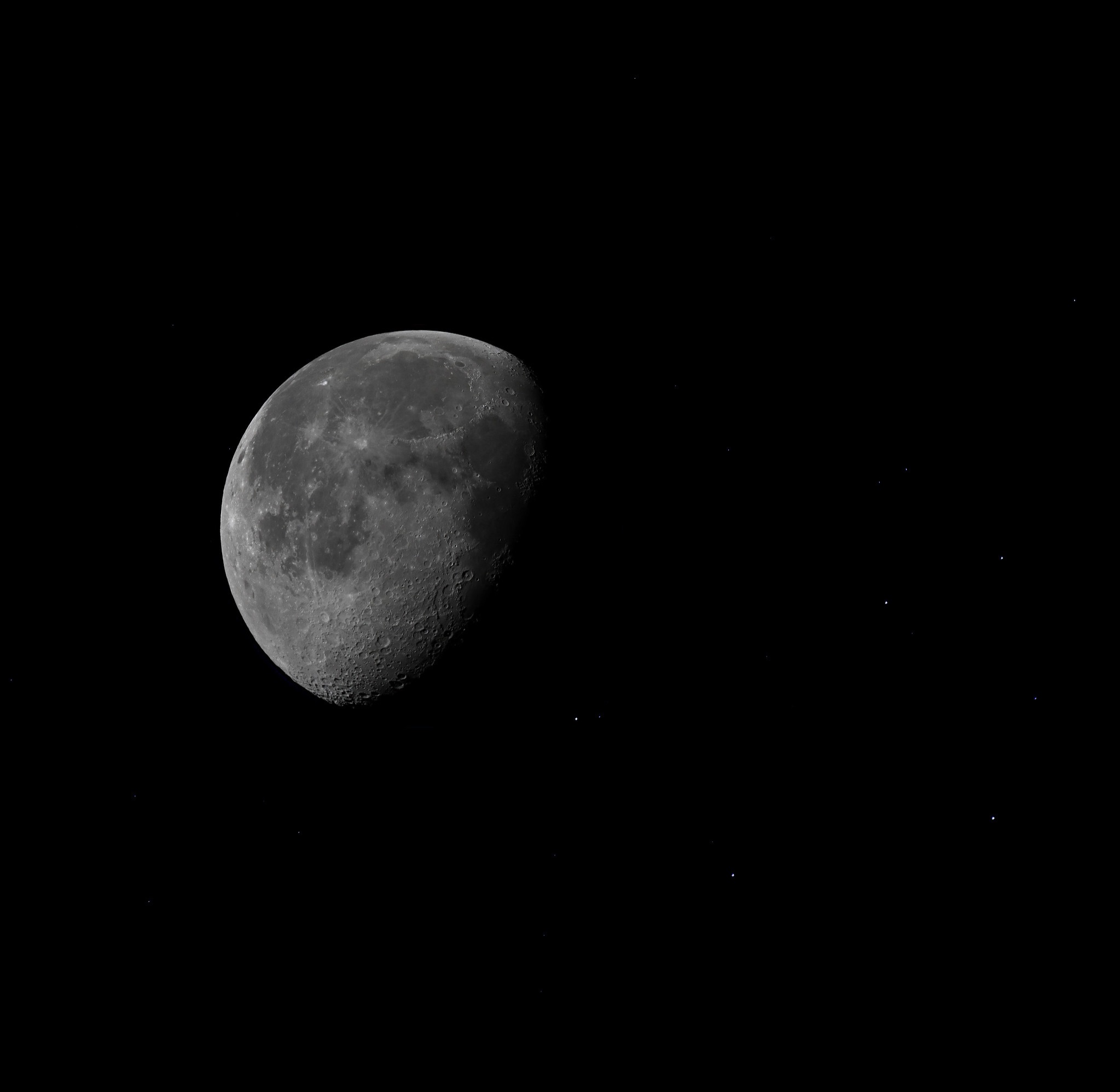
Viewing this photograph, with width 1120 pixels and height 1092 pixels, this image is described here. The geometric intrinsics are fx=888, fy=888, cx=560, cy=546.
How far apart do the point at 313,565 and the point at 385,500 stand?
48 centimetres

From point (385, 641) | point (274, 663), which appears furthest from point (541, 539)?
point (274, 663)

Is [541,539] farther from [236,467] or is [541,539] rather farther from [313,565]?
[236,467]

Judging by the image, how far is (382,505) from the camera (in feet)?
13.1

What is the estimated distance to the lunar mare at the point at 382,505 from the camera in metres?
4.02

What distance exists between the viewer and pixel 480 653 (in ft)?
14.3

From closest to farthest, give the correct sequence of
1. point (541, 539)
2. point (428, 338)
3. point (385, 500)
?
point (385, 500)
point (541, 539)
point (428, 338)

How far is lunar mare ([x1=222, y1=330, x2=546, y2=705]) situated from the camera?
4.02 m

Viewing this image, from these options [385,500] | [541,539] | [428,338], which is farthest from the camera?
[428,338]

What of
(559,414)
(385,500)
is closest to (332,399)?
(385,500)

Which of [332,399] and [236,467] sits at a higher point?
[332,399]

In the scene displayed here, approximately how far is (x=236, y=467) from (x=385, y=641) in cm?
126

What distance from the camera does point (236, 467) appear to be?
4586 mm

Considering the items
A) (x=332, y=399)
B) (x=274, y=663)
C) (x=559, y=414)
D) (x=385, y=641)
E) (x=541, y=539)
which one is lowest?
(x=274, y=663)

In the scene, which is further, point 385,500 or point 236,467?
point 236,467
